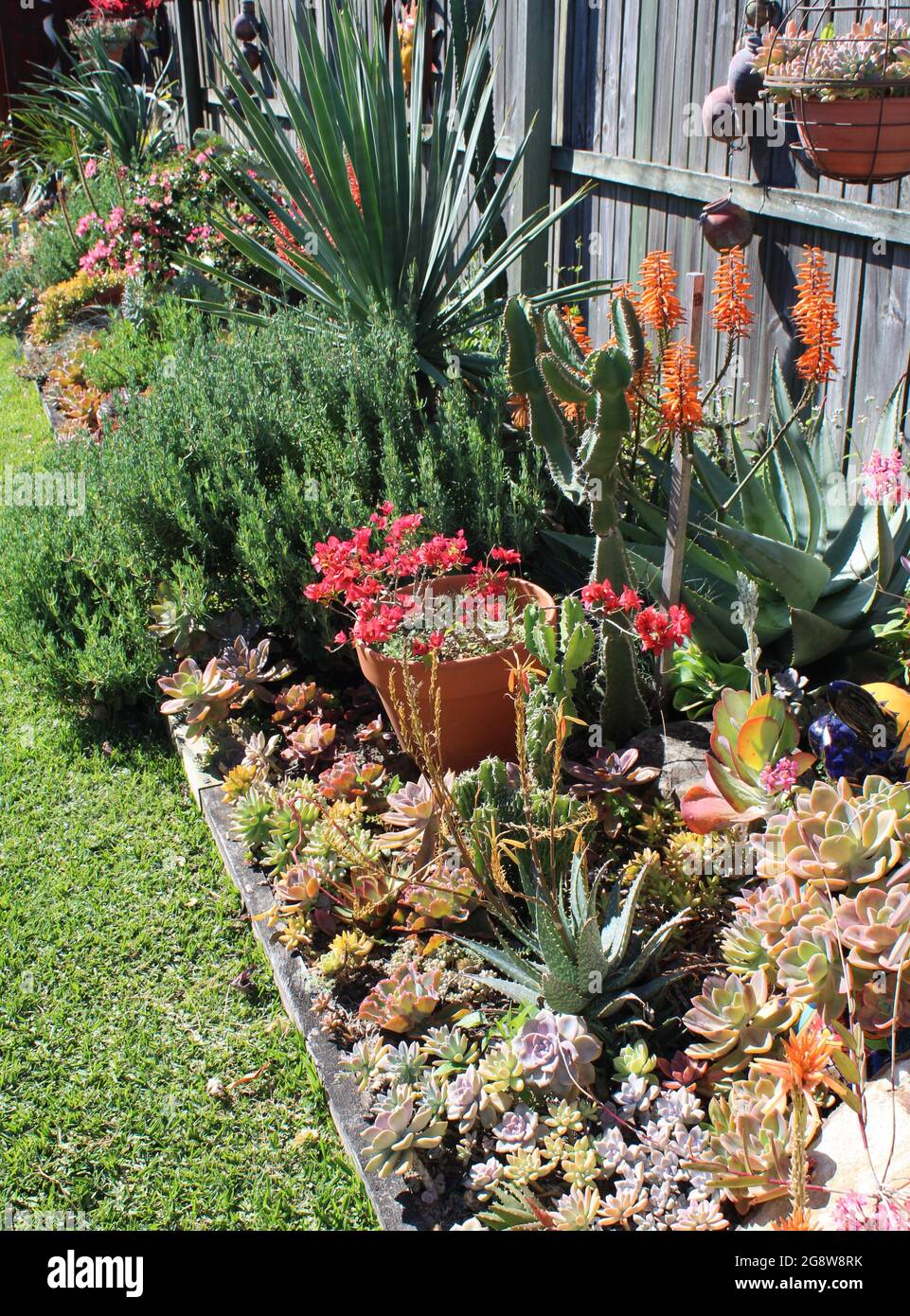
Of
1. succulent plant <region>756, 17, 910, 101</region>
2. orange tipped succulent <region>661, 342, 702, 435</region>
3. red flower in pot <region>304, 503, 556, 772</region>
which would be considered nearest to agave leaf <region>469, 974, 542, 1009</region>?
red flower in pot <region>304, 503, 556, 772</region>

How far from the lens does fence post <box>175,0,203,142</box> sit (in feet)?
36.6

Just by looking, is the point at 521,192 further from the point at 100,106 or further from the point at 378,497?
the point at 100,106

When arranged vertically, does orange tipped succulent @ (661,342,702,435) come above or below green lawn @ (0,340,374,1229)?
above

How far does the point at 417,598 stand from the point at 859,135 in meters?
1.75

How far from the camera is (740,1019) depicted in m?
2.25

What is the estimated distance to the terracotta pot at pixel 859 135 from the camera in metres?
2.85

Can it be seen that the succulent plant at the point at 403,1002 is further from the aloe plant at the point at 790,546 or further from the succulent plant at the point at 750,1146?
the aloe plant at the point at 790,546

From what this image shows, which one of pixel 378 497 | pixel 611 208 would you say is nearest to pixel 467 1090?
pixel 378 497

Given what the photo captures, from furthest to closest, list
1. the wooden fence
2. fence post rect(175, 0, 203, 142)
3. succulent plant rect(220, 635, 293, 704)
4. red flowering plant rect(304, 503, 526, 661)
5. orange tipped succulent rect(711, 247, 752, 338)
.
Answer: fence post rect(175, 0, 203, 142), succulent plant rect(220, 635, 293, 704), the wooden fence, orange tipped succulent rect(711, 247, 752, 338), red flowering plant rect(304, 503, 526, 661)

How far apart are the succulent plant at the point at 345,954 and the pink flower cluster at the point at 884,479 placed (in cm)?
188

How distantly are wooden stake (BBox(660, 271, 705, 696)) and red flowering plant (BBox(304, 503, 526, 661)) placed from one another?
0.45m

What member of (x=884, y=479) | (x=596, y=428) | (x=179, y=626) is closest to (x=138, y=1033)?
(x=179, y=626)

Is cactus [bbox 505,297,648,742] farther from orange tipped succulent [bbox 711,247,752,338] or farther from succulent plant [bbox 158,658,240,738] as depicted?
succulent plant [bbox 158,658,240,738]
